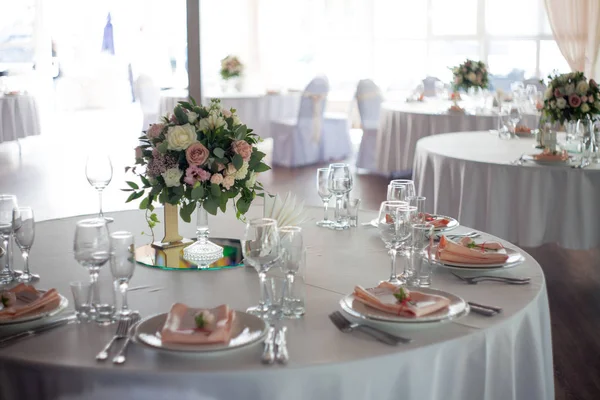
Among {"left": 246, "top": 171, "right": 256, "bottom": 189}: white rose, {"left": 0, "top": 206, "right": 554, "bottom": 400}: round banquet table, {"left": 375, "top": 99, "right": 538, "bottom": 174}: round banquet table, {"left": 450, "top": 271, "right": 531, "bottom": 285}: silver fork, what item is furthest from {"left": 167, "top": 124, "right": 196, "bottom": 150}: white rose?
{"left": 375, "top": 99, "right": 538, "bottom": 174}: round banquet table

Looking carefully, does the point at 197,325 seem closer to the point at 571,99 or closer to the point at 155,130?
the point at 155,130

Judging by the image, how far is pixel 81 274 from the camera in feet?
7.58

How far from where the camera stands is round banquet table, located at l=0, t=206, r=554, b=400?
161cm

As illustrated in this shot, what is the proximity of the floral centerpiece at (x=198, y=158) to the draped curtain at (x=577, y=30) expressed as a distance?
8.71m

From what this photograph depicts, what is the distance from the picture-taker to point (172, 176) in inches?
89.7

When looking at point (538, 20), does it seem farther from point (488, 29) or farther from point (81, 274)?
point (81, 274)

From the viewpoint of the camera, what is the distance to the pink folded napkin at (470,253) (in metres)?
2.27

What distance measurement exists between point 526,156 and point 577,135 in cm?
46

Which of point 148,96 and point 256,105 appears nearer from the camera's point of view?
point 256,105

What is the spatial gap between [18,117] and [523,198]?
17.4ft

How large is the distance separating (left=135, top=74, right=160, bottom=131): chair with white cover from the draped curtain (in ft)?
16.4

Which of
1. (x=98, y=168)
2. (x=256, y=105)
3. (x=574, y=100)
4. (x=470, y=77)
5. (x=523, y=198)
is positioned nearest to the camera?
(x=98, y=168)

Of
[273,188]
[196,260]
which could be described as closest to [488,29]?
[273,188]

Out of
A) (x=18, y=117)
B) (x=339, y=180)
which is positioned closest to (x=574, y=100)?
(x=339, y=180)
